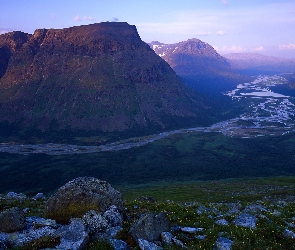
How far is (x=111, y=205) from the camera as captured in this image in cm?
2081

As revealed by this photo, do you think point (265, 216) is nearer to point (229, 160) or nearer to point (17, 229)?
point (17, 229)

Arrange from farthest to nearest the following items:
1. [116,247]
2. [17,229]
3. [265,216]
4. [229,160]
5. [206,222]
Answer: [229,160], [265,216], [206,222], [17,229], [116,247]

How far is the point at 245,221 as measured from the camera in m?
20.5

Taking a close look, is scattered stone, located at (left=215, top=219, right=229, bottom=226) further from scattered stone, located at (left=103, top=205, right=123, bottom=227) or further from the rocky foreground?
scattered stone, located at (left=103, top=205, right=123, bottom=227)

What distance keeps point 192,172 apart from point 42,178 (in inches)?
3218

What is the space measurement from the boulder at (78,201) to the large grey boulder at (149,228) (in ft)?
14.7

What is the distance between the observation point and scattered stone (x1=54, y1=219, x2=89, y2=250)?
48.1 ft

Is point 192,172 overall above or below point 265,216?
below

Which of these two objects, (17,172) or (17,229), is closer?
(17,229)

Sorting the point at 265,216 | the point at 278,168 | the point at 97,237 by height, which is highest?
the point at 97,237

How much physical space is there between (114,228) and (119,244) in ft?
8.61

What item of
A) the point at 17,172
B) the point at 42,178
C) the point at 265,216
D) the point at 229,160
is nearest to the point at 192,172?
the point at 229,160

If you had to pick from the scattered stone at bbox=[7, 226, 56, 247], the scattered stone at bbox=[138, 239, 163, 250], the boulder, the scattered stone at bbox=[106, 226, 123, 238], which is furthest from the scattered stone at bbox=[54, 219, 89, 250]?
the boulder

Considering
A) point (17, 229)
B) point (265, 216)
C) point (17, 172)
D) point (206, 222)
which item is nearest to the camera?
point (17, 229)
